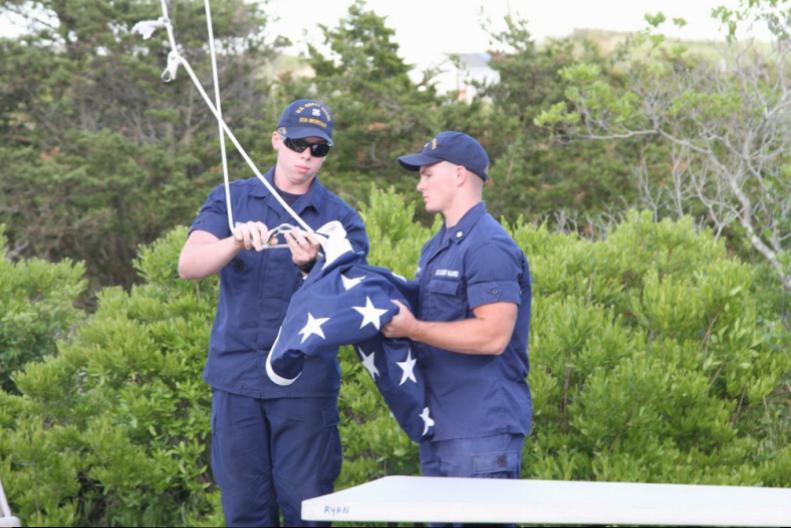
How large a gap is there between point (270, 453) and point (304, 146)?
1171 mm

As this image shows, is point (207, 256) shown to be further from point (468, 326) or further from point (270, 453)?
point (468, 326)

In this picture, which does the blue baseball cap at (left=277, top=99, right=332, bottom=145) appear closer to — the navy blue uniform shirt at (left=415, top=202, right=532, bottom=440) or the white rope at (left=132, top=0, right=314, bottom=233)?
the white rope at (left=132, top=0, right=314, bottom=233)

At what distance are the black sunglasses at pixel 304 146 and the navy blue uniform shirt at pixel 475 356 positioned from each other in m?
0.66

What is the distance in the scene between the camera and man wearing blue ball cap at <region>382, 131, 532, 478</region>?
4004 millimetres

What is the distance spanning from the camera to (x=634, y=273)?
6586mm

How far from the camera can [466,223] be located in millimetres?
4211

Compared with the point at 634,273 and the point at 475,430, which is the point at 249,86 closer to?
the point at 634,273

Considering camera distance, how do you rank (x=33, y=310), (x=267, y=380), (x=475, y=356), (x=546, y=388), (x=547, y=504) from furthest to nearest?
(x=33, y=310) → (x=546, y=388) → (x=267, y=380) → (x=475, y=356) → (x=547, y=504)

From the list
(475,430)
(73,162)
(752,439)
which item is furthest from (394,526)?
(73,162)

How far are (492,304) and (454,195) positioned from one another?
47 cm

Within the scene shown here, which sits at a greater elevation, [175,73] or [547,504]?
[175,73]

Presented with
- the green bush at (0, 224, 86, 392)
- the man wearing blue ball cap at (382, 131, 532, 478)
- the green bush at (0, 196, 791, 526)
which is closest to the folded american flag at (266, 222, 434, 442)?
the man wearing blue ball cap at (382, 131, 532, 478)

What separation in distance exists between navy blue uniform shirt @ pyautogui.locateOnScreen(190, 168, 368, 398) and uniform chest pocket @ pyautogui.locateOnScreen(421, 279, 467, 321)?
0.53 meters

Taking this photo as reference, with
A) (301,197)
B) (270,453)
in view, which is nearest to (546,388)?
(270,453)
